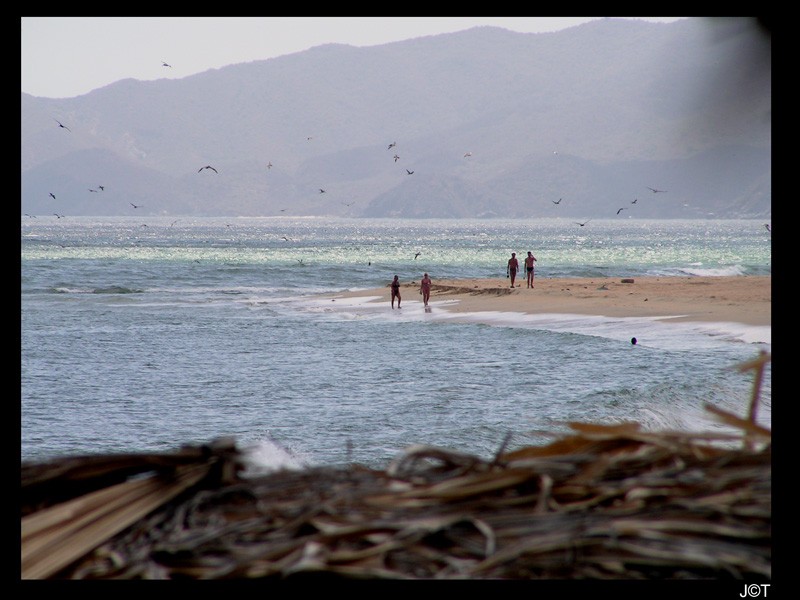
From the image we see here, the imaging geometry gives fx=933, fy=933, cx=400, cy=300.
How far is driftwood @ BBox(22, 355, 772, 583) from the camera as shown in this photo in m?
1.39

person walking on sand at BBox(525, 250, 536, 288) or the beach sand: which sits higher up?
person walking on sand at BBox(525, 250, 536, 288)

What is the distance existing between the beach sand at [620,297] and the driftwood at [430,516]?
86.4ft

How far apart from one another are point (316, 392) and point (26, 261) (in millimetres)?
58971

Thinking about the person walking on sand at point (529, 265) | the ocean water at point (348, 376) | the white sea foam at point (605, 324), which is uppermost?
the person walking on sand at point (529, 265)

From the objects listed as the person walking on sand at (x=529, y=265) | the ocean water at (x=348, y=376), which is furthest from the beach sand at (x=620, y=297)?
the ocean water at (x=348, y=376)

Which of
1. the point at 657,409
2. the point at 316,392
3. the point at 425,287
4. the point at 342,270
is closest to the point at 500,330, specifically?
the point at 425,287

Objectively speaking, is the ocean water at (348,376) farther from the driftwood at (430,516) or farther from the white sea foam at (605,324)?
the driftwood at (430,516)

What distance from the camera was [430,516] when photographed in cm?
146

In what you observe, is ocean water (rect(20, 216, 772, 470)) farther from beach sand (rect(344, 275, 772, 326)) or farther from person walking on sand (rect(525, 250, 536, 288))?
person walking on sand (rect(525, 250, 536, 288))

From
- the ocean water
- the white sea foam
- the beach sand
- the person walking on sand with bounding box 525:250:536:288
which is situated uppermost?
the person walking on sand with bounding box 525:250:536:288

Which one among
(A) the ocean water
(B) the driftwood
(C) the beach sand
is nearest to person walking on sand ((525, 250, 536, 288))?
(C) the beach sand

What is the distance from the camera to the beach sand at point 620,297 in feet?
99.6

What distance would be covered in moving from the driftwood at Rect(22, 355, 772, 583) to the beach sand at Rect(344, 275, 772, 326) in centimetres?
2633

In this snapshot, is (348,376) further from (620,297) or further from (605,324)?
(620,297)
